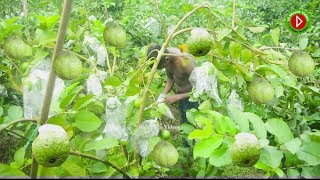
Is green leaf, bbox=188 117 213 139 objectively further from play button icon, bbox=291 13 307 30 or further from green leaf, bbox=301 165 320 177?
play button icon, bbox=291 13 307 30

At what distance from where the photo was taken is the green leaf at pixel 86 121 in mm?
1228

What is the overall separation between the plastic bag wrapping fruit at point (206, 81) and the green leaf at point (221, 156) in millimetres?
497

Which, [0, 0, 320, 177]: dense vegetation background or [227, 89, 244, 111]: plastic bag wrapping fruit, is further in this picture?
[227, 89, 244, 111]: plastic bag wrapping fruit

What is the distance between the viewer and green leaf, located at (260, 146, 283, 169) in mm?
1021

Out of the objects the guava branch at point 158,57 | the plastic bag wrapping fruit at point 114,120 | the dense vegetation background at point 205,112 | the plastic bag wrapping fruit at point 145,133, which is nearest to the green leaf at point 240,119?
the dense vegetation background at point 205,112


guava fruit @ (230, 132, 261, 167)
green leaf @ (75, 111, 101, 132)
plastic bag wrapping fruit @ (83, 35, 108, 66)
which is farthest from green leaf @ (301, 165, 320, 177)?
plastic bag wrapping fruit @ (83, 35, 108, 66)

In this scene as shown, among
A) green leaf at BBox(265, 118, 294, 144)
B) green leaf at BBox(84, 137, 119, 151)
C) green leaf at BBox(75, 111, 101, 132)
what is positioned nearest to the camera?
green leaf at BBox(265, 118, 294, 144)

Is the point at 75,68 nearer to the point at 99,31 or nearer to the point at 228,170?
the point at 99,31

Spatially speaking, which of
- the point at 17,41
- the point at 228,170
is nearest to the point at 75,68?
the point at 17,41

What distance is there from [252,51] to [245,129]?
48 cm

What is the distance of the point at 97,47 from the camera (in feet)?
7.94

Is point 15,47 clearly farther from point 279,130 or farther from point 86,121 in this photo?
point 279,130

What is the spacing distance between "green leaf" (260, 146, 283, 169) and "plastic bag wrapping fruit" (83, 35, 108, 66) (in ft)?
4.70

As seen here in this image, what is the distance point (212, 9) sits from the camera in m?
1.47
